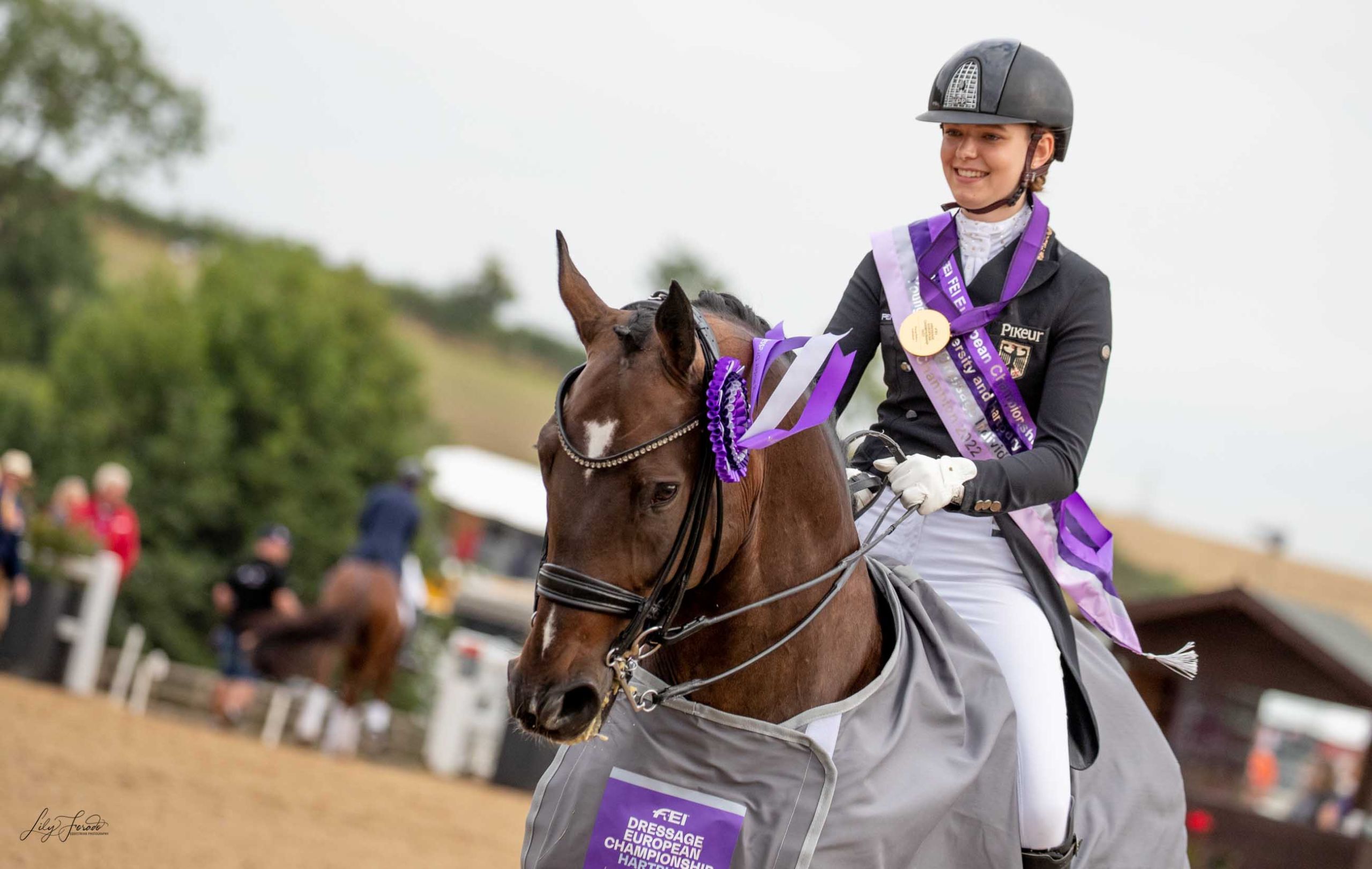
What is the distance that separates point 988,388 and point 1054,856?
1.17 meters

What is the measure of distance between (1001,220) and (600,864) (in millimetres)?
1970

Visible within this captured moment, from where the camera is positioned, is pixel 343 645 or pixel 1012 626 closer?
pixel 1012 626

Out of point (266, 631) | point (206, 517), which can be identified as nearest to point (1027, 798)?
point (266, 631)

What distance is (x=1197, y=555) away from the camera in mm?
61406

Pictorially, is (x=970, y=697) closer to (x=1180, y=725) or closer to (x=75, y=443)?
(x=1180, y=725)

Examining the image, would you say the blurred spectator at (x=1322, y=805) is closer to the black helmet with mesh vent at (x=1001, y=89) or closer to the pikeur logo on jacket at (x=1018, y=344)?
the pikeur logo on jacket at (x=1018, y=344)

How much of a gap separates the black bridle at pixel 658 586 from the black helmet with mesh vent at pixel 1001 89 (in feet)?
3.53

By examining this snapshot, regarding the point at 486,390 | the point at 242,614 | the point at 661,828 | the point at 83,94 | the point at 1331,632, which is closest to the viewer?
the point at 661,828

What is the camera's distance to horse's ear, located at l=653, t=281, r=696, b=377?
280 cm

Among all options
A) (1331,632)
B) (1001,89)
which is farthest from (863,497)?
(1331,632)

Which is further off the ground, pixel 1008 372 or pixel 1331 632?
pixel 1331 632

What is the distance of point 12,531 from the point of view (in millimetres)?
12289

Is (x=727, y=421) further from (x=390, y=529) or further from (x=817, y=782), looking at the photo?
(x=390, y=529)

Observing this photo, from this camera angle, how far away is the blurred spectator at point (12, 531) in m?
12.2
